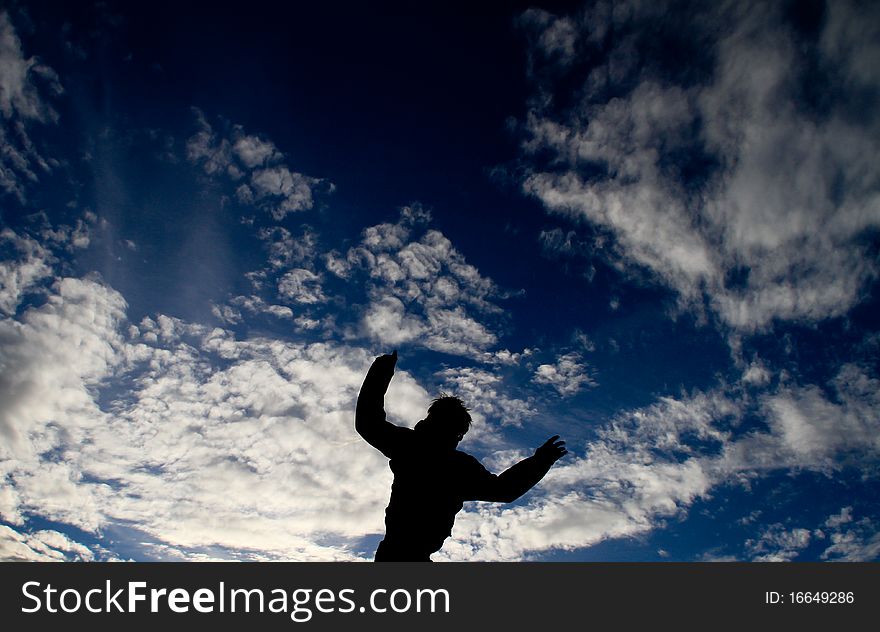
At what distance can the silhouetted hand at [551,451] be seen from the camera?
13.0ft

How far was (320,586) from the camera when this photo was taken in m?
2.80

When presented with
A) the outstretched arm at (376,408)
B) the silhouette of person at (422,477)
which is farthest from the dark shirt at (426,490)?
the outstretched arm at (376,408)

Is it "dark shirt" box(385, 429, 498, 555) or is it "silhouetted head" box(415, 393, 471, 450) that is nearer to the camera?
"dark shirt" box(385, 429, 498, 555)

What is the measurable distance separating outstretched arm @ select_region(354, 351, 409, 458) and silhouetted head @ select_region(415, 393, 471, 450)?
45cm

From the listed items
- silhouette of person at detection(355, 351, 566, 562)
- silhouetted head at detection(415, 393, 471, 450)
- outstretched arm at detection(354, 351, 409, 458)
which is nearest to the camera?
silhouette of person at detection(355, 351, 566, 562)

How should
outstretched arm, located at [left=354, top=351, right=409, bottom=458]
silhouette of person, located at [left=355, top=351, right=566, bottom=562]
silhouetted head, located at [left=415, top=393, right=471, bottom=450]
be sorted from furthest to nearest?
silhouetted head, located at [left=415, top=393, right=471, bottom=450] → outstretched arm, located at [left=354, top=351, right=409, bottom=458] → silhouette of person, located at [left=355, top=351, right=566, bottom=562]

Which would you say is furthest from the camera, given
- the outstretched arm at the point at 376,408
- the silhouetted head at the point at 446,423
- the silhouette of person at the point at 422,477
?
the silhouetted head at the point at 446,423

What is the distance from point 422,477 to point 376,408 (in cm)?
81

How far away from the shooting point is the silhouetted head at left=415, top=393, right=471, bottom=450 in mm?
3969

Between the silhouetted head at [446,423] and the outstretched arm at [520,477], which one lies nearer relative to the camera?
the outstretched arm at [520,477]

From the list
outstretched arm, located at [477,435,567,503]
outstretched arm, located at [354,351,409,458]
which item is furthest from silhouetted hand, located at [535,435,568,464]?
outstretched arm, located at [354,351,409,458]

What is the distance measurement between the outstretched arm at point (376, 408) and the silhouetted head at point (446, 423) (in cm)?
45

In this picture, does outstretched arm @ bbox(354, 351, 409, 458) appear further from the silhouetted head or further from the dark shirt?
the silhouetted head

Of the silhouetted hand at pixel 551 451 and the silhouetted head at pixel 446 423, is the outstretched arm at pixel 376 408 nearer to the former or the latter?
the silhouetted head at pixel 446 423
